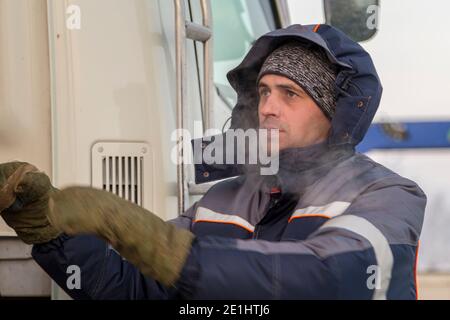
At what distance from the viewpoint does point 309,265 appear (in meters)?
1.48

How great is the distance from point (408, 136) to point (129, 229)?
4162 millimetres

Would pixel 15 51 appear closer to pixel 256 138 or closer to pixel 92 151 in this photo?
pixel 92 151

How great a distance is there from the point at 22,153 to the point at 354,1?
1294 millimetres

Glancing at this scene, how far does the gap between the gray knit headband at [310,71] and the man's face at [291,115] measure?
0.02 meters

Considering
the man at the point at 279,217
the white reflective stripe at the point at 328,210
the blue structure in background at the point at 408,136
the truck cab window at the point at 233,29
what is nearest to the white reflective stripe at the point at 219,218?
the man at the point at 279,217

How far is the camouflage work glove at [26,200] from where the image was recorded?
1.79 m

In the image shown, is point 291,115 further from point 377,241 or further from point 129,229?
point 129,229

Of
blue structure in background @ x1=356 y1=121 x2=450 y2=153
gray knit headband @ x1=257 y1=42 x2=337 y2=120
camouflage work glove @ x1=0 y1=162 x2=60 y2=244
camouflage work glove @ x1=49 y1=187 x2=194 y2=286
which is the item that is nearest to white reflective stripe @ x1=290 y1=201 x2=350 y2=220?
gray knit headband @ x1=257 y1=42 x2=337 y2=120

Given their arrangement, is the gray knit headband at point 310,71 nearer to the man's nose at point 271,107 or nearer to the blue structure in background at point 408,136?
the man's nose at point 271,107

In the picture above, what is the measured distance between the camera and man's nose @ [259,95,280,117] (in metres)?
2.15

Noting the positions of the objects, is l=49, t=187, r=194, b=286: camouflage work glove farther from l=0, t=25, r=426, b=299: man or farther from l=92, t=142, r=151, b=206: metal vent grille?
l=92, t=142, r=151, b=206: metal vent grille

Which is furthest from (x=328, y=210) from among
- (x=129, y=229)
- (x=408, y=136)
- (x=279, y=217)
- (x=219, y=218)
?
(x=408, y=136)

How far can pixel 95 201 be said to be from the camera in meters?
1.46

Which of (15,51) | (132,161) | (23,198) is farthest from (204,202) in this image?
(15,51)
